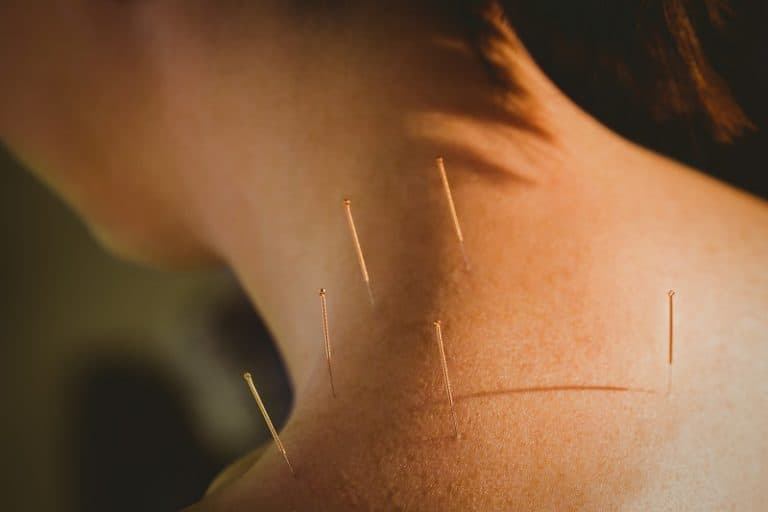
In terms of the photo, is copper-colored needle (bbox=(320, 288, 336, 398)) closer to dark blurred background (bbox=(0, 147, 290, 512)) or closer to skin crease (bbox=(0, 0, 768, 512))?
skin crease (bbox=(0, 0, 768, 512))

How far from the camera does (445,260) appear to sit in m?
0.62

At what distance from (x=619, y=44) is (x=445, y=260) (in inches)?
11.4

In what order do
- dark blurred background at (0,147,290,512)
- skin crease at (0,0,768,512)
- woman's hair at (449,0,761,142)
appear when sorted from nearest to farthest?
skin crease at (0,0,768,512), woman's hair at (449,0,761,142), dark blurred background at (0,147,290,512)

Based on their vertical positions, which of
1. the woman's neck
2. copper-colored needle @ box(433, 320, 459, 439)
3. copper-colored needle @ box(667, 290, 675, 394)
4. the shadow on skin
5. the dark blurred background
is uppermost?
the woman's neck

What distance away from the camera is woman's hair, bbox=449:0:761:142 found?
700mm

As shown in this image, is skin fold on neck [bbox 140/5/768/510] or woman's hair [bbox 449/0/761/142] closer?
skin fold on neck [bbox 140/5/768/510]

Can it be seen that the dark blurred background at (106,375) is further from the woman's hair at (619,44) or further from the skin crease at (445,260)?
the woman's hair at (619,44)

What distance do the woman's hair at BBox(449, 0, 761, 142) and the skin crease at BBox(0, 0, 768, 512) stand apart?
3 cm

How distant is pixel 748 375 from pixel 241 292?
2.06 metres

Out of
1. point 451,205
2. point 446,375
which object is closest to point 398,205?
point 451,205

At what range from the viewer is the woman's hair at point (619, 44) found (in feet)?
2.30

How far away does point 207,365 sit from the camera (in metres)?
2.45

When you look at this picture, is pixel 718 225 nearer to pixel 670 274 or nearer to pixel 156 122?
pixel 670 274

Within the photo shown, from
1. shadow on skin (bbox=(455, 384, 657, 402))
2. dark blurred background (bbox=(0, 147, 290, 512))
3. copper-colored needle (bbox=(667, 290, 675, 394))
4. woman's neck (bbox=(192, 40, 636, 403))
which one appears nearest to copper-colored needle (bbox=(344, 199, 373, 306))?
woman's neck (bbox=(192, 40, 636, 403))
